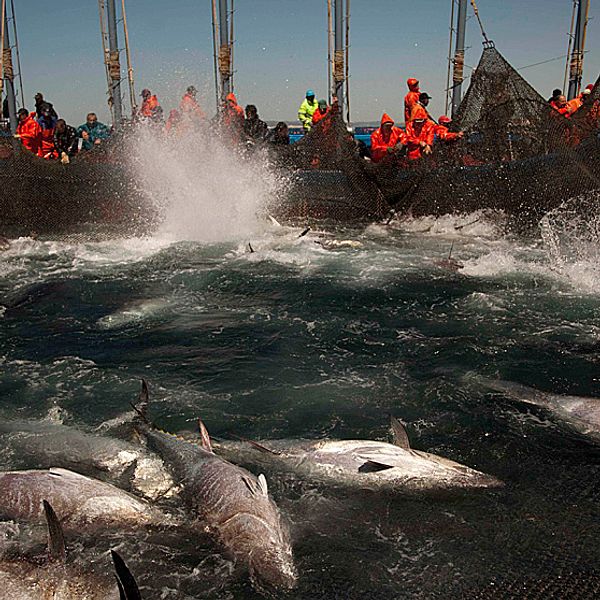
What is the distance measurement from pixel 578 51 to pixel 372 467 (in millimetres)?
16225

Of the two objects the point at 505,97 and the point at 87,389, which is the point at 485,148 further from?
the point at 87,389

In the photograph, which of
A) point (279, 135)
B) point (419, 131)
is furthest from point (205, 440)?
point (419, 131)

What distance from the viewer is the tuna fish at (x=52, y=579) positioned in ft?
10.3

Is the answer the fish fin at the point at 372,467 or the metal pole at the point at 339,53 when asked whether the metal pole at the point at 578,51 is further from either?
A: the fish fin at the point at 372,467

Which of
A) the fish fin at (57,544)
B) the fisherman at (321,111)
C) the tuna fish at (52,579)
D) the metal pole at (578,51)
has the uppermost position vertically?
the metal pole at (578,51)

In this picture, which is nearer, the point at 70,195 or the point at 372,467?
the point at 372,467

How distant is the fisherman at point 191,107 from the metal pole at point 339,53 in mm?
3632

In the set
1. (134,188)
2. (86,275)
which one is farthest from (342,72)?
(86,275)

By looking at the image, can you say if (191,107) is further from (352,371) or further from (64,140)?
(352,371)

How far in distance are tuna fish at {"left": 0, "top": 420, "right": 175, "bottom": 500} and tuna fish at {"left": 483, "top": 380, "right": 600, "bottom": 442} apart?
9.69 ft

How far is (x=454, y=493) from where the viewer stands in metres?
4.02

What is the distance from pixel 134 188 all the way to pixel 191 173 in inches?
50.6

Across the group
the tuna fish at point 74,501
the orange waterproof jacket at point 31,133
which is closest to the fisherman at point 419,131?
the orange waterproof jacket at point 31,133

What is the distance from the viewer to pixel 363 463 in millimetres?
4266
